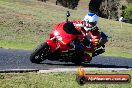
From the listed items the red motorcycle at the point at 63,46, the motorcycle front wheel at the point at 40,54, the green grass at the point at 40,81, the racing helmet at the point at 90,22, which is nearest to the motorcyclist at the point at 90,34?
the racing helmet at the point at 90,22

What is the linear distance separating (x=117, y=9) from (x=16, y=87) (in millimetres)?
86860

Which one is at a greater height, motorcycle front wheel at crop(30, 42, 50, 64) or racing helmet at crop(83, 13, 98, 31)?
racing helmet at crop(83, 13, 98, 31)

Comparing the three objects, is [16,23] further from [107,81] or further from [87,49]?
[107,81]

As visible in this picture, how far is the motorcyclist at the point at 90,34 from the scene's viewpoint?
1239cm

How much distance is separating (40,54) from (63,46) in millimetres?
760

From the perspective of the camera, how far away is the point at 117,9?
92562mm

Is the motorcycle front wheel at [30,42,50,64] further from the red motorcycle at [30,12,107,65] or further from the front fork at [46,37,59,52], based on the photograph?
the front fork at [46,37,59,52]

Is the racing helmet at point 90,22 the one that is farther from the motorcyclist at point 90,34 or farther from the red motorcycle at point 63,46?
the red motorcycle at point 63,46

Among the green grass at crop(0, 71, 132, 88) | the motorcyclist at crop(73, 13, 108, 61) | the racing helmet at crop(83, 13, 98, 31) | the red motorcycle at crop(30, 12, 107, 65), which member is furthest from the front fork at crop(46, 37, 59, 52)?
the green grass at crop(0, 71, 132, 88)

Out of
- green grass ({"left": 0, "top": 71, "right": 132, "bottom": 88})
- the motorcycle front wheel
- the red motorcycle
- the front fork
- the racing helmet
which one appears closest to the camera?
green grass ({"left": 0, "top": 71, "right": 132, "bottom": 88})

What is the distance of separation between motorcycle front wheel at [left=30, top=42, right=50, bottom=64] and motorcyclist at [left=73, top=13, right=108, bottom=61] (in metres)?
1.26

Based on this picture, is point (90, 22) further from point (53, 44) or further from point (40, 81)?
point (40, 81)

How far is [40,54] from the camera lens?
1209 cm

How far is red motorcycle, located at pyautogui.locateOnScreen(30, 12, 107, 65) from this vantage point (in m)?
12.1
